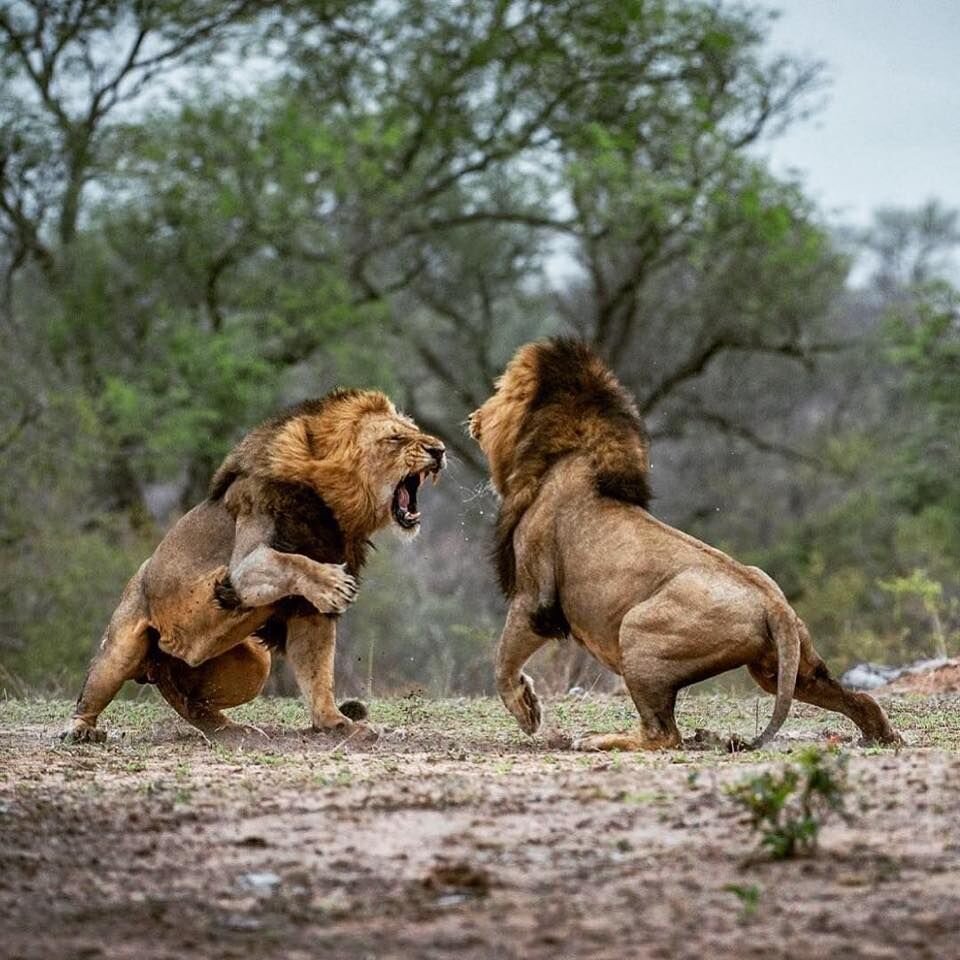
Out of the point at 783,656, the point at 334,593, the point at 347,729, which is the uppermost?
the point at 334,593

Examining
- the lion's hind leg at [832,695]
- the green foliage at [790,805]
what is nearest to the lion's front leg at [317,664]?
the lion's hind leg at [832,695]

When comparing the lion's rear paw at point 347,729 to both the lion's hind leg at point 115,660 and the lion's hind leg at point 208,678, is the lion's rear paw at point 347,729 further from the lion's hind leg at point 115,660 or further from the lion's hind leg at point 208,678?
the lion's hind leg at point 115,660

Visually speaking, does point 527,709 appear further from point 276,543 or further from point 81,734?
point 81,734

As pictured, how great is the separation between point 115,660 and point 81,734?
35 cm

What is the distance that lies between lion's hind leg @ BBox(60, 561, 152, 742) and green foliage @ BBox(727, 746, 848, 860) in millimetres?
3814

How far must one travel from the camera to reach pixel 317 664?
322 inches

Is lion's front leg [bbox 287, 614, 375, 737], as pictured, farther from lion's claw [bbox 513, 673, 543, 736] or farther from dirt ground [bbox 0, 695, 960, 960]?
dirt ground [bbox 0, 695, 960, 960]

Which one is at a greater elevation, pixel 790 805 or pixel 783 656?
pixel 783 656

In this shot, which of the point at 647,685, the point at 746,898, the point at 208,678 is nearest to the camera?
the point at 746,898

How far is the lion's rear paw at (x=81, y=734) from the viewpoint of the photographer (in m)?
8.37

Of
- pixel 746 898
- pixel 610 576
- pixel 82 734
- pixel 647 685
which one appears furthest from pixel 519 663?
pixel 746 898

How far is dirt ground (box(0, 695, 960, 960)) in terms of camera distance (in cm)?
426

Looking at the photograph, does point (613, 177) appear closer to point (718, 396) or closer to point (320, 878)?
point (718, 396)

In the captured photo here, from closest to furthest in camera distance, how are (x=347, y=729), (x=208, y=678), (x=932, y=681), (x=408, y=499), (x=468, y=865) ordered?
(x=468, y=865)
(x=347, y=729)
(x=408, y=499)
(x=208, y=678)
(x=932, y=681)
